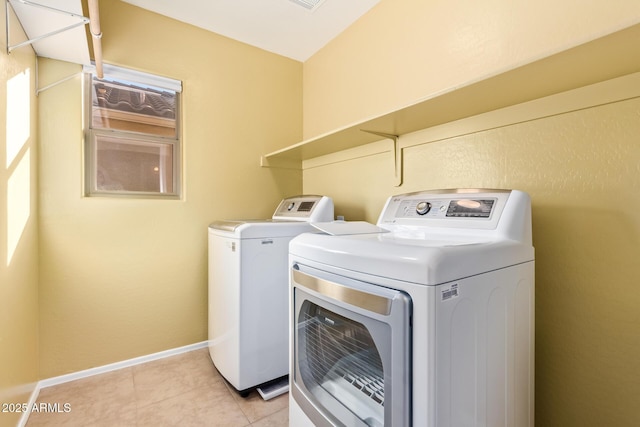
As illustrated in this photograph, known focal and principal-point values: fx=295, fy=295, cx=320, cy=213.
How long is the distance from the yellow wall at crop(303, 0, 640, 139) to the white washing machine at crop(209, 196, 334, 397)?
3.37 ft

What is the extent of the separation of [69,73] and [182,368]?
2.13 m

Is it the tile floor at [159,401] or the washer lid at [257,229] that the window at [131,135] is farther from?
the tile floor at [159,401]

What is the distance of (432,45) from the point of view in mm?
Answer: 1761

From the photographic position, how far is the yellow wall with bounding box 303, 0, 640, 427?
109 cm

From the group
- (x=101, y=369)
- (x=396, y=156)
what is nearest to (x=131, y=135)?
(x=101, y=369)

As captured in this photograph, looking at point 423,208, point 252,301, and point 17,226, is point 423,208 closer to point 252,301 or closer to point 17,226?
point 252,301

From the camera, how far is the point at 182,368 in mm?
2086

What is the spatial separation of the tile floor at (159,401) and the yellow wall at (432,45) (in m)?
1.81

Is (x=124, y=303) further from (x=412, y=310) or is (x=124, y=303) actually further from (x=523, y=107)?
(x=523, y=107)

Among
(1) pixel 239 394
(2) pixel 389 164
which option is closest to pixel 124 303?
(1) pixel 239 394

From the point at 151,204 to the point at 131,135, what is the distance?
0.53 metres

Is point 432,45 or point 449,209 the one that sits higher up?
point 432,45

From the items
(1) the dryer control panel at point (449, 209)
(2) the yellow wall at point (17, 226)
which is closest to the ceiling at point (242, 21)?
(2) the yellow wall at point (17, 226)

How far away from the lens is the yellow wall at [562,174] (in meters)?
1.09
